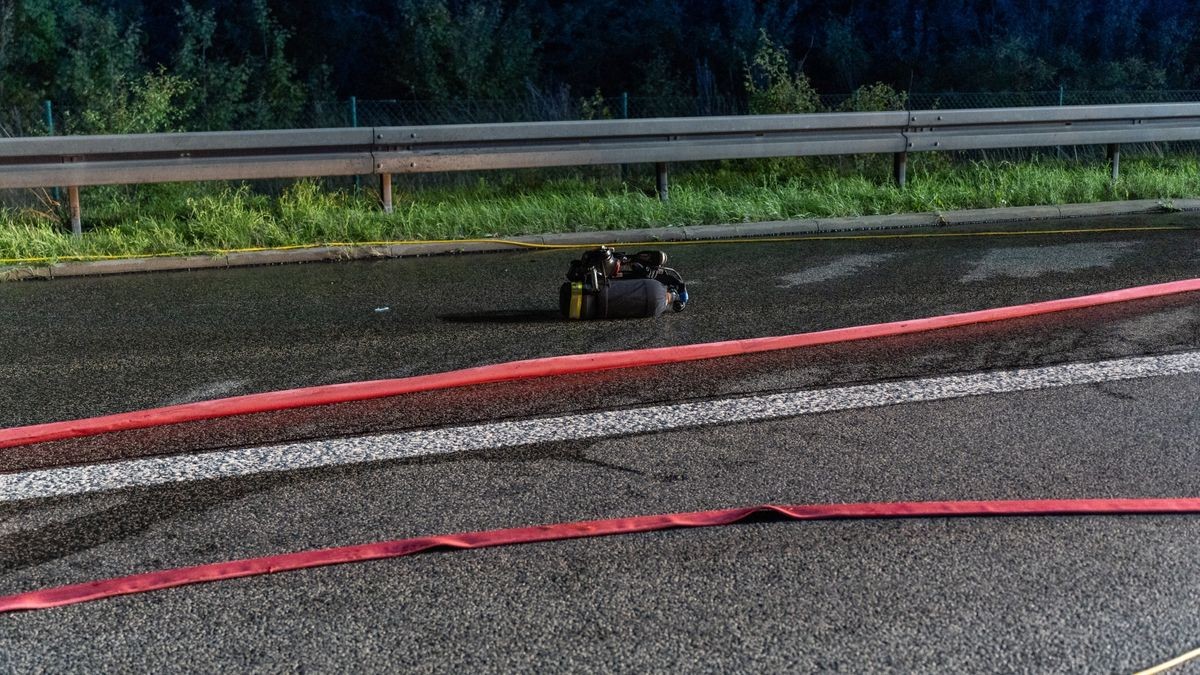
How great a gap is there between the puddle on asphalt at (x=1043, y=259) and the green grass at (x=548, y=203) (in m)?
2.01

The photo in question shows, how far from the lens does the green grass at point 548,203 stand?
391 inches

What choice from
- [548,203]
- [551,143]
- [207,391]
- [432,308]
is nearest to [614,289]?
[432,308]

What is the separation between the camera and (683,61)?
90.1ft

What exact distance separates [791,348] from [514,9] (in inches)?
882

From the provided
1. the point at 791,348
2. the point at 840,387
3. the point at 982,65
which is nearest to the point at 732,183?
the point at 791,348

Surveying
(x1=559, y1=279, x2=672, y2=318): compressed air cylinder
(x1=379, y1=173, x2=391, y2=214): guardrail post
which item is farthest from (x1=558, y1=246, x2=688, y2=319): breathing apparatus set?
(x1=379, y1=173, x2=391, y2=214): guardrail post

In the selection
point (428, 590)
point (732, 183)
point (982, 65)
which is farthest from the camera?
point (982, 65)

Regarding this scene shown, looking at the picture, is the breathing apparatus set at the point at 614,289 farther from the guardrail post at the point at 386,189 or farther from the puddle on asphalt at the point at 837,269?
the guardrail post at the point at 386,189

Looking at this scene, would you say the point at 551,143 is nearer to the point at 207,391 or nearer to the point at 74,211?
the point at 74,211

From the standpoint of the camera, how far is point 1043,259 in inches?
359

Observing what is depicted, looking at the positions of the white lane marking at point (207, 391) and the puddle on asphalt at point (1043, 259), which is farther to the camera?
the puddle on asphalt at point (1043, 259)

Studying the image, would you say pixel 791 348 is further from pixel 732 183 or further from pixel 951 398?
pixel 732 183

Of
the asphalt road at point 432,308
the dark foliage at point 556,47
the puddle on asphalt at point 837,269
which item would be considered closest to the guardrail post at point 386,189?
the asphalt road at point 432,308

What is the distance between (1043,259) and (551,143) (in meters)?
4.10
